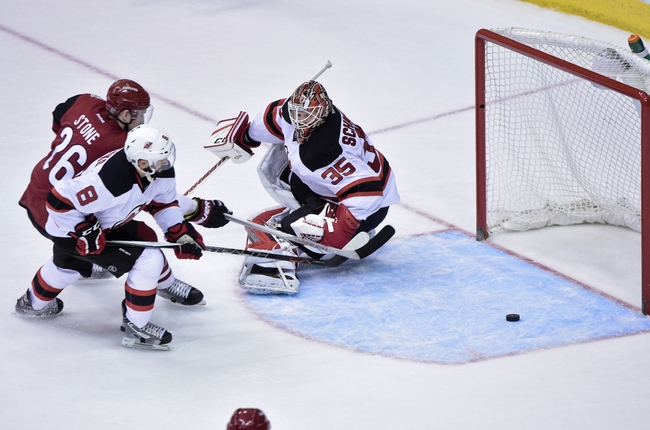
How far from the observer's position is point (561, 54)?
180 inches

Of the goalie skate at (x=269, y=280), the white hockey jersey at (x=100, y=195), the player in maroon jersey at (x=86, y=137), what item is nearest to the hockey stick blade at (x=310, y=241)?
the goalie skate at (x=269, y=280)

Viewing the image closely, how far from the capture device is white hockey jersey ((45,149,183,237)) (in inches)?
137

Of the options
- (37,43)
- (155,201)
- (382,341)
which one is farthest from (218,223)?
(37,43)

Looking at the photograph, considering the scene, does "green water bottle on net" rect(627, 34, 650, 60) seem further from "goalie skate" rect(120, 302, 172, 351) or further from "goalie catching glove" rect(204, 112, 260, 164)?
"goalie skate" rect(120, 302, 172, 351)

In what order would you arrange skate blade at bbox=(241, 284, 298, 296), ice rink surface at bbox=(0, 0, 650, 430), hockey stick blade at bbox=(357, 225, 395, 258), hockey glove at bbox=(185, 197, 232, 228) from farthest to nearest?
hockey stick blade at bbox=(357, 225, 395, 258) < skate blade at bbox=(241, 284, 298, 296) < hockey glove at bbox=(185, 197, 232, 228) < ice rink surface at bbox=(0, 0, 650, 430)

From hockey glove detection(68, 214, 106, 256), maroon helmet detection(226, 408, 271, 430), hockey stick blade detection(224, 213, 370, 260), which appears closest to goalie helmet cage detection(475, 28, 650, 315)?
hockey stick blade detection(224, 213, 370, 260)

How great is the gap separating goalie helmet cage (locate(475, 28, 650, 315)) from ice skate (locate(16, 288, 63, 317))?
1.91 metres

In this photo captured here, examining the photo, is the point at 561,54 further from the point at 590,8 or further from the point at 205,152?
the point at 590,8

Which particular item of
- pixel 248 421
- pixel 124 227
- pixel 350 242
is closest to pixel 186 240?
pixel 124 227

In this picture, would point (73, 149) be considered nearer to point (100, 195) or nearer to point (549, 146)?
point (100, 195)

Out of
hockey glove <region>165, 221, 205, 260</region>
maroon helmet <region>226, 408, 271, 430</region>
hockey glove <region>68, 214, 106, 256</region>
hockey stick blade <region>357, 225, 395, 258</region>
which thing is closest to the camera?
maroon helmet <region>226, 408, 271, 430</region>

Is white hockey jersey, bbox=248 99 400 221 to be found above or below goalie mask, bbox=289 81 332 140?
below

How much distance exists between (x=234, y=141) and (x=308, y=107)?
22.0 inches

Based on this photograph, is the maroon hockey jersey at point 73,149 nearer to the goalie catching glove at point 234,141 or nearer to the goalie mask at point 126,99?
the goalie mask at point 126,99
